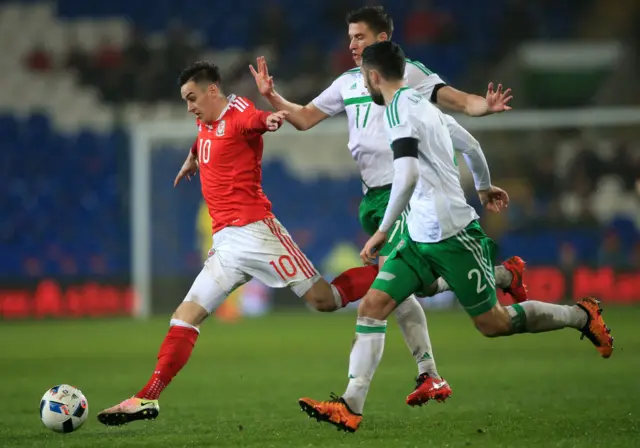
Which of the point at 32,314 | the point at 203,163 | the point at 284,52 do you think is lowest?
the point at 32,314

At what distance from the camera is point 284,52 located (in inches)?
888

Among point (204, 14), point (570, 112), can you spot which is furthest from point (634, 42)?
point (204, 14)

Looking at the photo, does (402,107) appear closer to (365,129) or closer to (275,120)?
(275,120)

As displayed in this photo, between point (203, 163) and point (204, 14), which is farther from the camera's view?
point (204, 14)

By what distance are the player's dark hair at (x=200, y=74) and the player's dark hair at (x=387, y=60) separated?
1308mm

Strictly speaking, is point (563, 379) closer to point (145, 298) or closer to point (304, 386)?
point (304, 386)

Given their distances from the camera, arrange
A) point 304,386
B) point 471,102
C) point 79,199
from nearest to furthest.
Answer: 1. point 471,102
2. point 304,386
3. point 79,199

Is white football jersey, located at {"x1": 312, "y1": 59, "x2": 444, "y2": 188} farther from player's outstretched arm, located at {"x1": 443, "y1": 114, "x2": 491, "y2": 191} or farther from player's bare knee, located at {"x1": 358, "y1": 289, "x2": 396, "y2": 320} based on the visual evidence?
player's bare knee, located at {"x1": 358, "y1": 289, "x2": 396, "y2": 320}

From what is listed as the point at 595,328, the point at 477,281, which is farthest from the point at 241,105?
the point at 595,328

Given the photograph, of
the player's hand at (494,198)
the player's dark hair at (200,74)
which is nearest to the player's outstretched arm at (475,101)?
the player's hand at (494,198)

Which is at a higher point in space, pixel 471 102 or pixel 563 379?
pixel 471 102

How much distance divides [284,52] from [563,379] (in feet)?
47.9

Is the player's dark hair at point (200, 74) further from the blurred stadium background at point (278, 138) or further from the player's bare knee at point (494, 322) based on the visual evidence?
the blurred stadium background at point (278, 138)

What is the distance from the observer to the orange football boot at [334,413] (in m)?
5.85
